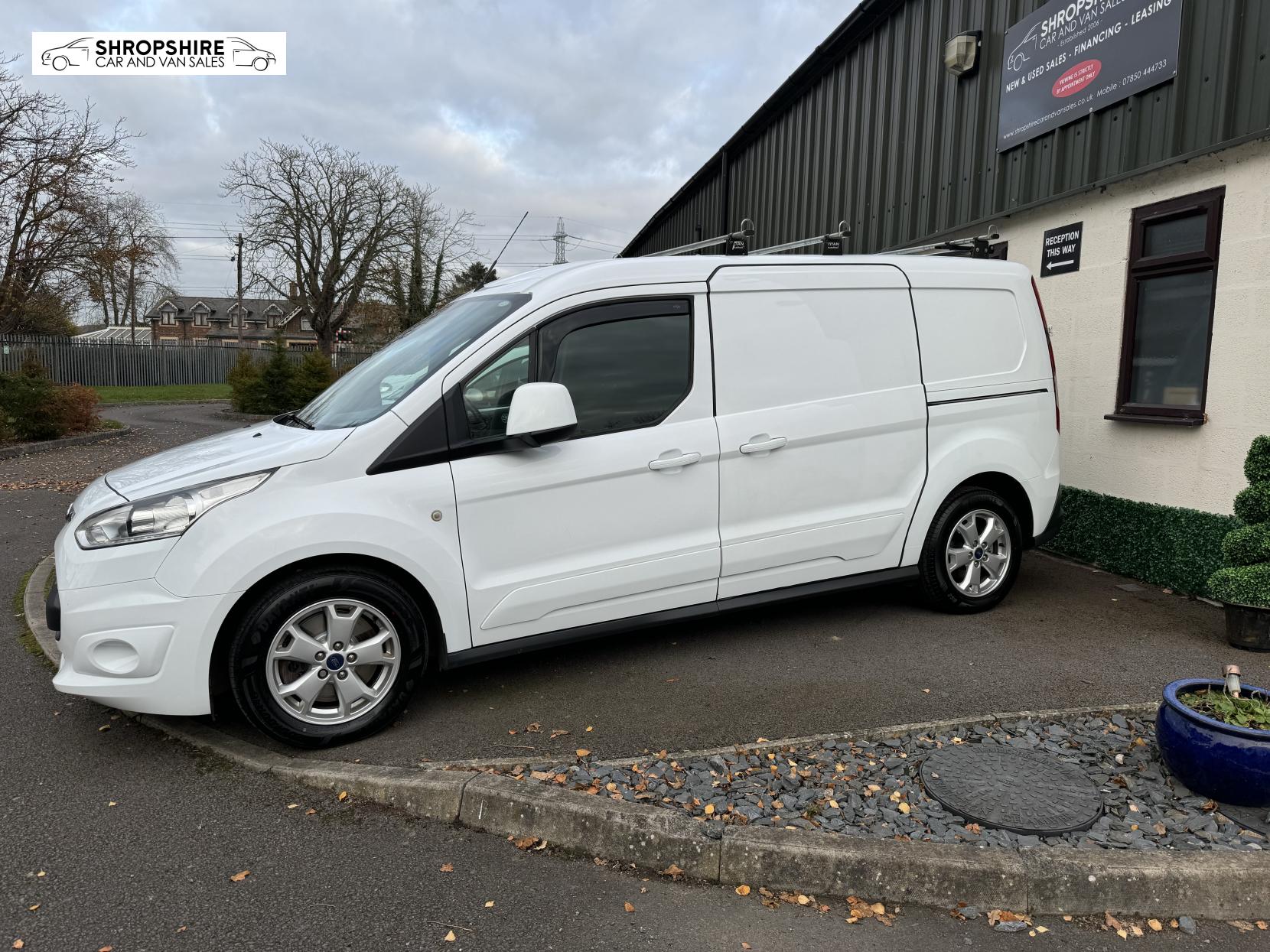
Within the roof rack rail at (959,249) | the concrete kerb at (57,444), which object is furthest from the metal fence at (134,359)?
the roof rack rail at (959,249)

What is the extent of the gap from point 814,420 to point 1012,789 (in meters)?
2.10

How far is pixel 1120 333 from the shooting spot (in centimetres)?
669

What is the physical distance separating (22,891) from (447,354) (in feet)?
8.38

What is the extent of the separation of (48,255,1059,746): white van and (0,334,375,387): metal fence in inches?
Answer: 1061

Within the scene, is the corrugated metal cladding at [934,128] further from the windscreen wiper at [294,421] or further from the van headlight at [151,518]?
the van headlight at [151,518]

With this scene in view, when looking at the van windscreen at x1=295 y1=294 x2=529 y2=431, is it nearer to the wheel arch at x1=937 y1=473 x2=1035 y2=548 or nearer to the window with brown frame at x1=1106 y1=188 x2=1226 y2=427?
the wheel arch at x1=937 y1=473 x2=1035 y2=548

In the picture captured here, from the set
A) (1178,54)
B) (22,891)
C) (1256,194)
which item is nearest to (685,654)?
(22,891)

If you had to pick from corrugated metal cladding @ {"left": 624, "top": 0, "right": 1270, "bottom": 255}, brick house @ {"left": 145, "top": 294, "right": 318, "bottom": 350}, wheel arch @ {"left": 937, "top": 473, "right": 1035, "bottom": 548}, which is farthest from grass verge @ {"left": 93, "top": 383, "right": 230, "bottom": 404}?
brick house @ {"left": 145, "top": 294, "right": 318, "bottom": 350}

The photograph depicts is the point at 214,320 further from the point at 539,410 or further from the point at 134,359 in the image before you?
the point at 539,410

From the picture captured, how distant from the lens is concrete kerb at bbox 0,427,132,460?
12.8 meters

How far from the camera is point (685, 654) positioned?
16.0ft

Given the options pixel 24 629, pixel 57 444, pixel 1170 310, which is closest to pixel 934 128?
pixel 1170 310

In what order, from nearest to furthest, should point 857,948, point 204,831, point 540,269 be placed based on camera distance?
1. point 857,948
2. point 204,831
3. point 540,269

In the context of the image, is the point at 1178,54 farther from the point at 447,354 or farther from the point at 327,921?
the point at 327,921
